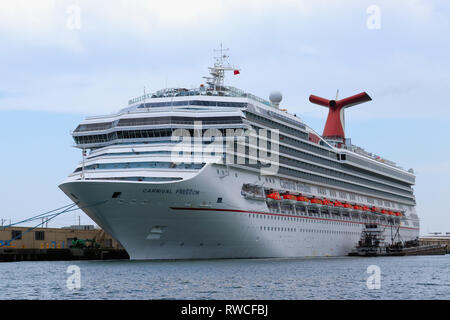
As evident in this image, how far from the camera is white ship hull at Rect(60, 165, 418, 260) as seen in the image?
42781 millimetres

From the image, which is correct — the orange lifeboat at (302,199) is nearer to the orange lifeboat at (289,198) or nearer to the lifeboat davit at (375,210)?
the orange lifeboat at (289,198)

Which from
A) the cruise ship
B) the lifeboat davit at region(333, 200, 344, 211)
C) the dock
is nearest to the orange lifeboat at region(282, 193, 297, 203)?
the cruise ship

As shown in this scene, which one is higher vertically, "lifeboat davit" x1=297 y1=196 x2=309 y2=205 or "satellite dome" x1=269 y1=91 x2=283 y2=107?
"satellite dome" x1=269 y1=91 x2=283 y2=107

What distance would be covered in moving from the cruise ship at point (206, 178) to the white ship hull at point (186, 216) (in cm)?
7

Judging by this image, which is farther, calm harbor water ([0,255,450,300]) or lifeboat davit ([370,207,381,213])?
lifeboat davit ([370,207,381,213])

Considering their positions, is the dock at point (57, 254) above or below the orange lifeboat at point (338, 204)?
below

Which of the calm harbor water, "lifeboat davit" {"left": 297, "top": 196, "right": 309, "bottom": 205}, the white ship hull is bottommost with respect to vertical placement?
the calm harbor water

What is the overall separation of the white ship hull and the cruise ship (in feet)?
0.24

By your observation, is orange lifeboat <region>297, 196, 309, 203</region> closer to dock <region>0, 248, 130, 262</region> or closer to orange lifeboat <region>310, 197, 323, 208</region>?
orange lifeboat <region>310, 197, 323, 208</region>

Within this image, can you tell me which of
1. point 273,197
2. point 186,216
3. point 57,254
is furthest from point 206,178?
point 57,254

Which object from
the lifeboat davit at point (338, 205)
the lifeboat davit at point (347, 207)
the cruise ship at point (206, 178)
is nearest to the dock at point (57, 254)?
the cruise ship at point (206, 178)

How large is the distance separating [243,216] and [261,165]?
20.5 feet

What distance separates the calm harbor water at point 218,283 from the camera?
88.8 feet

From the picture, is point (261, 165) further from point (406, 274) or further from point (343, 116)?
point (343, 116)
